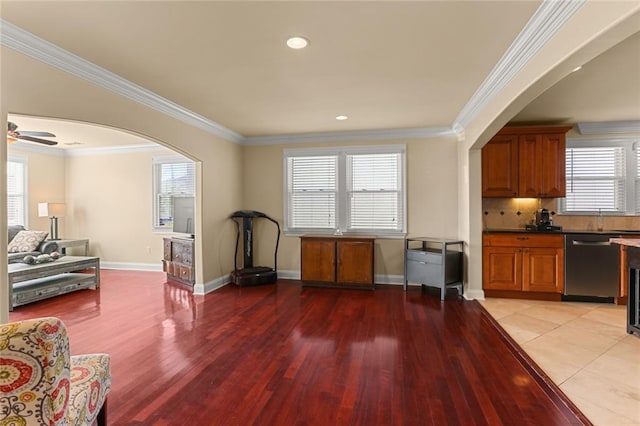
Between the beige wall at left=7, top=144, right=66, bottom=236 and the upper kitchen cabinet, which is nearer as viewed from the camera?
the upper kitchen cabinet

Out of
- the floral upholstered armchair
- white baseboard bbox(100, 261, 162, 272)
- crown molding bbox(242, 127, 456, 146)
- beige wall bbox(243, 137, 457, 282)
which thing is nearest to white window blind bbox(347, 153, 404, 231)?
beige wall bbox(243, 137, 457, 282)

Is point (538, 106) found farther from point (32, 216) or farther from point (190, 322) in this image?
point (32, 216)

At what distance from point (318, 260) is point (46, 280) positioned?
425 centimetres

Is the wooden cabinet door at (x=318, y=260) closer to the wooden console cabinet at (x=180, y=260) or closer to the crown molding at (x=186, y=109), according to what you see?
the wooden console cabinet at (x=180, y=260)

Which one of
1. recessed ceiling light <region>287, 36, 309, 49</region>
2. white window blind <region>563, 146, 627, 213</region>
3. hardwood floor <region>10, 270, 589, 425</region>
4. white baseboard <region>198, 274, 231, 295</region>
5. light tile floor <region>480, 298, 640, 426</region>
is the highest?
recessed ceiling light <region>287, 36, 309, 49</region>

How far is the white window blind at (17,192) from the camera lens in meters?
6.22

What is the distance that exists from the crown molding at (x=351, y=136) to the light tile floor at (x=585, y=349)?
9.22ft

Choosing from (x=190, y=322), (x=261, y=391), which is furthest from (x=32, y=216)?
(x=261, y=391)

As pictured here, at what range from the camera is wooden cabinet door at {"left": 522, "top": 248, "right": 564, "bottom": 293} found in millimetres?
4246

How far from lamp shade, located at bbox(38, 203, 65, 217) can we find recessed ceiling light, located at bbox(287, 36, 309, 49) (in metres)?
6.74

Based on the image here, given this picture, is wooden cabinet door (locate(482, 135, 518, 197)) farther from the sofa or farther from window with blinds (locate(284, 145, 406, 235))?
the sofa

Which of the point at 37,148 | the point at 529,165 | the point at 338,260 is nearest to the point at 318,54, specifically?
the point at 338,260

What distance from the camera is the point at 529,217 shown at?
4.94 meters

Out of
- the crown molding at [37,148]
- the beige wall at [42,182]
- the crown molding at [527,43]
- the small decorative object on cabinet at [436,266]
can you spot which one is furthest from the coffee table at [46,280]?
the crown molding at [527,43]
